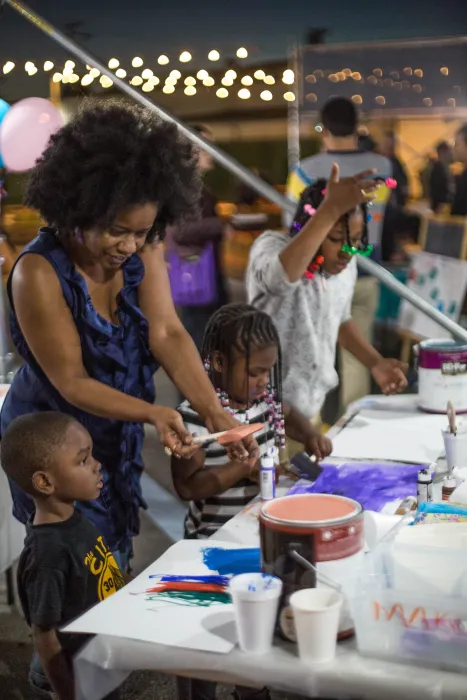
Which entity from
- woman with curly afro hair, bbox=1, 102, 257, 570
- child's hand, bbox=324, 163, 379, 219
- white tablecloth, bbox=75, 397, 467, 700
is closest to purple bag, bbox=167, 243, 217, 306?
child's hand, bbox=324, 163, 379, 219

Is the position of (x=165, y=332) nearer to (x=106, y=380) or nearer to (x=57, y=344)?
(x=106, y=380)

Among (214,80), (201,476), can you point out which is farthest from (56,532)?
(214,80)

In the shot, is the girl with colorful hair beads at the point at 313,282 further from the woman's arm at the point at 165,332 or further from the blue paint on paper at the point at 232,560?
the blue paint on paper at the point at 232,560

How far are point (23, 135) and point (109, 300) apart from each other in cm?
237

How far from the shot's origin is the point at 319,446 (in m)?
2.40

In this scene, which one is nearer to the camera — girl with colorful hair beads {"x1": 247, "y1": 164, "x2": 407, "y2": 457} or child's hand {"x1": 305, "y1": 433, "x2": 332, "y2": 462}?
child's hand {"x1": 305, "y1": 433, "x2": 332, "y2": 462}

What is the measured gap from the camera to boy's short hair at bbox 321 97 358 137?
471 centimetres

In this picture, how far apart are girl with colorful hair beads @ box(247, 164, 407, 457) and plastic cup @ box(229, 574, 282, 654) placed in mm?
1526

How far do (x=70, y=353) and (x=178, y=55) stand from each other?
27.1ft

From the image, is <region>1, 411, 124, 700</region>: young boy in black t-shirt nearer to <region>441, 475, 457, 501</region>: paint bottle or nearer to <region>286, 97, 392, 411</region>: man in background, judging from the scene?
<region>441, 475, 457, 501</region>: paint bottle

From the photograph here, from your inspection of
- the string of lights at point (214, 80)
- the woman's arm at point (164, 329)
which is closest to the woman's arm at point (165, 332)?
the woman's arm at point (164, 329)

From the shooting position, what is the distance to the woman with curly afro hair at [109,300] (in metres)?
1.95

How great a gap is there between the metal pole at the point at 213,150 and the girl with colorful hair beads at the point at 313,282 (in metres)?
0.11

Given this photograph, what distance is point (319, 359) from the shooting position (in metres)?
2.92
